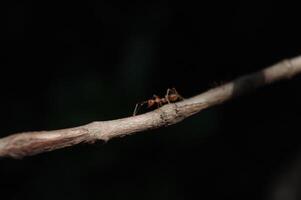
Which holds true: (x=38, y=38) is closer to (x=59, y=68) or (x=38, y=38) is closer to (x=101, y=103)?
(x=59, y=68)

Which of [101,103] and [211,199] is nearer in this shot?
[101,103]

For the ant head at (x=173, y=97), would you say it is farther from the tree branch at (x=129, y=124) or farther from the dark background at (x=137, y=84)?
the dark background at (x=137, y=84)

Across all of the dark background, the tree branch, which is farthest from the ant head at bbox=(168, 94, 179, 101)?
the dark background

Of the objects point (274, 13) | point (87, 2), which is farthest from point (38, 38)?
point (274, 13)

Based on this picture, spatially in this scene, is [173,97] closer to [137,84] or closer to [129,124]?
[129,124]

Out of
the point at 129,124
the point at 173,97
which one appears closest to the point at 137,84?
the point at 173,97

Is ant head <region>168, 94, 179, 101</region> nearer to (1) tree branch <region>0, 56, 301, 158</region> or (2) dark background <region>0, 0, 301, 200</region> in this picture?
(1) tree branch <region>0, 56, 301, 158</region>
